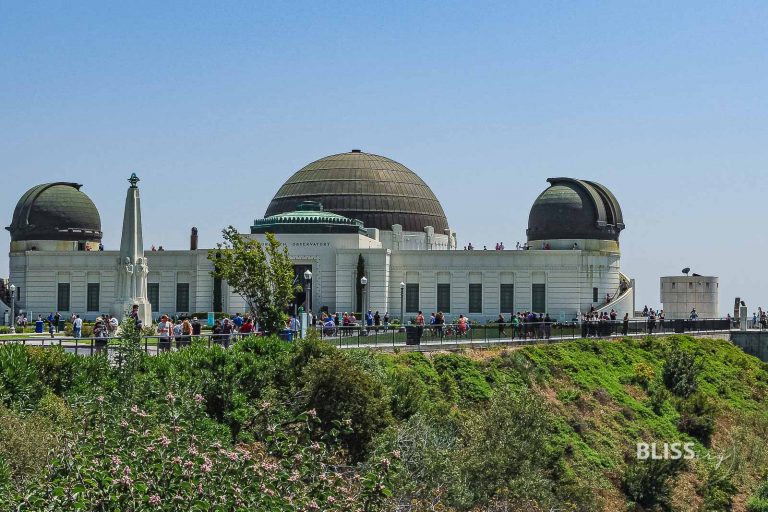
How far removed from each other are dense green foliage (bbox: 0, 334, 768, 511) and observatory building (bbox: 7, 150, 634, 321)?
1080 centimetres

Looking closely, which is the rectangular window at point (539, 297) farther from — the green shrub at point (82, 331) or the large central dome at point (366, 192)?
the green shrub at point (82, 331)

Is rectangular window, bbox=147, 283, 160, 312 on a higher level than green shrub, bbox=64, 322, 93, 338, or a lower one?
higher

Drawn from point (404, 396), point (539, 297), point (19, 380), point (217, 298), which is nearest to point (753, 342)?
point (539, 297)

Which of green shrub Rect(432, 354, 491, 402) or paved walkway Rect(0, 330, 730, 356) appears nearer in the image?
paved walkway Rect(0, 330, 730, 356)

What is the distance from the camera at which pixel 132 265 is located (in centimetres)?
4841

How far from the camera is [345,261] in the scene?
69375 mm

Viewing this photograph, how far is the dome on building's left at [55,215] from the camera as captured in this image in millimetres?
76500

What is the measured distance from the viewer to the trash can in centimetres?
4703

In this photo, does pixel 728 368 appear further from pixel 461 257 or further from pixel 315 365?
pixel 315 365

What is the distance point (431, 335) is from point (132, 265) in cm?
1156

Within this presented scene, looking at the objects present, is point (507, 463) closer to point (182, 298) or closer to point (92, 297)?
point (182, 298)

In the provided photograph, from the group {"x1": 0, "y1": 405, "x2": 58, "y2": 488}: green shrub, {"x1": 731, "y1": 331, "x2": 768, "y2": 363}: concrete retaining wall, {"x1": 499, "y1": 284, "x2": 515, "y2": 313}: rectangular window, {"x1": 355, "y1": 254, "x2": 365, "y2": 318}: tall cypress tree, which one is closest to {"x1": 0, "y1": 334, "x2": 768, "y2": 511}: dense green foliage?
{"x1": 0, "y1": 405, "x2": 58, "y2": 488}: green shrub

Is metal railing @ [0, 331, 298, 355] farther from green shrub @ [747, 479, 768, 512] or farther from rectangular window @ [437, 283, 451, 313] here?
rectangular window @ [437, 283, 451, 313]

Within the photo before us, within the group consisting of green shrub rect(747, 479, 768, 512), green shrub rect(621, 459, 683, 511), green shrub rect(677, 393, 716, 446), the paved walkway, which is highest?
the paved walkway
